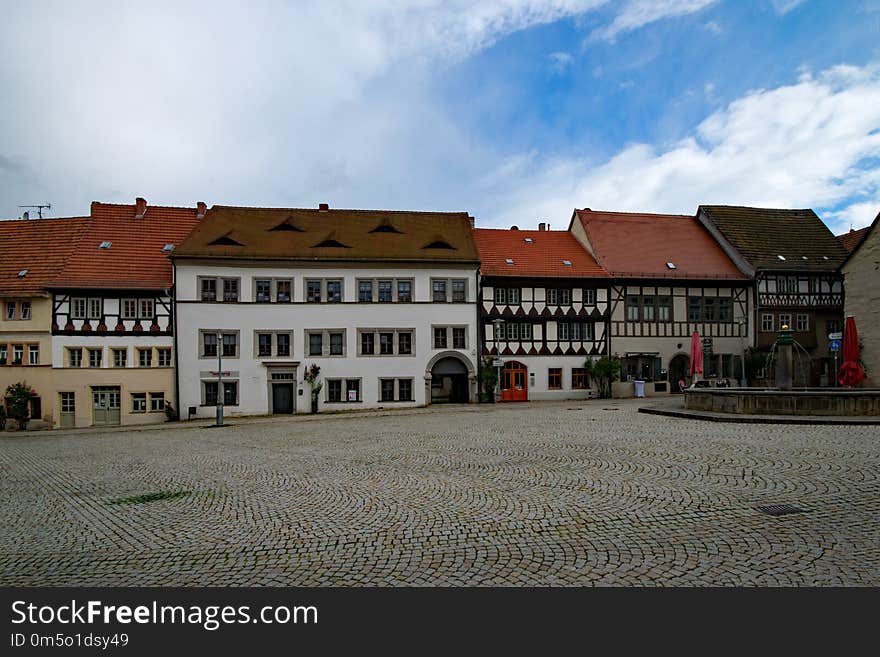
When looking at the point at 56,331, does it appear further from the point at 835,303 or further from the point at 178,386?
the point at 835,303

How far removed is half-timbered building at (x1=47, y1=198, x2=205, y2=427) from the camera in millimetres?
26938

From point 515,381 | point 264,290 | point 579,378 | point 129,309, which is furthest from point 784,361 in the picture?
point 129,309

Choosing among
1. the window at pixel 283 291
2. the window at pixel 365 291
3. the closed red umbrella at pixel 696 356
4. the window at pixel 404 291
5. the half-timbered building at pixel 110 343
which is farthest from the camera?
the window at pixel 404 291

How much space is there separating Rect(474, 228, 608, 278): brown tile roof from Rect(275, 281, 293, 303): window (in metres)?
10.4

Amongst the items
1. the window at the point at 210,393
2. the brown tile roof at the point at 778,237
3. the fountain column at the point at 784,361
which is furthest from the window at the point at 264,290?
the brown tile roof at the point at 778,237

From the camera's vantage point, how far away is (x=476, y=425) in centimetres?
1777

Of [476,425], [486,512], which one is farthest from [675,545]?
[476,425]

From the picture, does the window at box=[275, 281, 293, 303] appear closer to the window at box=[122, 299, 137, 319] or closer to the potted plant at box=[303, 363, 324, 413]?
the potted plant at box=[303, 363, 324, 413]

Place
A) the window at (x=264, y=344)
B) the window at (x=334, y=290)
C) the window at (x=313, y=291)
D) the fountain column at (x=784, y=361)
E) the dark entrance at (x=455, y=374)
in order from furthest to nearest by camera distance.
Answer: the dark entrance at (x=455, y=374)
the window at (x=334, y=290)
the window at (x=313, y=291)
the window at (x=264, y=344)
the fountain column at (x=784, y=361)

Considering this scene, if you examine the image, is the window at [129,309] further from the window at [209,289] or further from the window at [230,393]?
the window at [230,393]

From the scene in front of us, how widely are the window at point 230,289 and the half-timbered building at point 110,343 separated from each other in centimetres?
254

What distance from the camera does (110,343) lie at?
2725 cm

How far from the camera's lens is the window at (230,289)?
1108 inches

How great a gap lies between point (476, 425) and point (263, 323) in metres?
15.2
